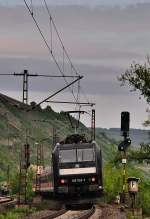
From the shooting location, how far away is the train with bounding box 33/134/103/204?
4319 cm

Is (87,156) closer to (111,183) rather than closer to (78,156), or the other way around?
(78,156)

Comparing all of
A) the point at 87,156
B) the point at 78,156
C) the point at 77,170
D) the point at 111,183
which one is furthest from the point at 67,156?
the point at 111,183

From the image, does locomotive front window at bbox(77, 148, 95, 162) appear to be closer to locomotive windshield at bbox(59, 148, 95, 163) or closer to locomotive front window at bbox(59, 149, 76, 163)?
locomotive windshield at bbox(59, 148, 95, 163)

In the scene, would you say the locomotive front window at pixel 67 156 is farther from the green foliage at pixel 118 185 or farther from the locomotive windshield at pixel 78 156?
the green foliage at pixel 118 185

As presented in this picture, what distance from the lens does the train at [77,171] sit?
43.2 metres

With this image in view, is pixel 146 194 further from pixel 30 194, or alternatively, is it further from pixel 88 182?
pixel 30 194

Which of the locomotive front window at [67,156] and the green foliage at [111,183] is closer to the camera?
the locomotive front window at [67,156]

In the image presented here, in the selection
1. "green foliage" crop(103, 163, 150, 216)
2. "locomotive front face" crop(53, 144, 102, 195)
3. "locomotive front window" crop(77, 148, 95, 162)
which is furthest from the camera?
"green foliage" crop(103, 163, 150, 216)

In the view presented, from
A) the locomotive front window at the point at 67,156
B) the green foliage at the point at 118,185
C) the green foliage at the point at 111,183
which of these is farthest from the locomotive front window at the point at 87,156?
the green foliage at the point at 111,183

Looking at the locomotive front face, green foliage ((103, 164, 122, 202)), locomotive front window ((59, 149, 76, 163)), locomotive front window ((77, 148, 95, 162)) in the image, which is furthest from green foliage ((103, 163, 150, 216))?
locomotive front window ((59, 149, 76, 163))

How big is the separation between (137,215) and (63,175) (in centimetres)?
626

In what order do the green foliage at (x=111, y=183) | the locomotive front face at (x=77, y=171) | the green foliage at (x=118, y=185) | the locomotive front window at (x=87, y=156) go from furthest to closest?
the green foliage at (x=111, y=183)
the green foliage at (x=118, y=185)
the locomotive front window at (x=87, y=156)
the locomotive front face at (x=77, y=171)

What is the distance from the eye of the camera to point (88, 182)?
43.1 m

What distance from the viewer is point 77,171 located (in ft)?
142
